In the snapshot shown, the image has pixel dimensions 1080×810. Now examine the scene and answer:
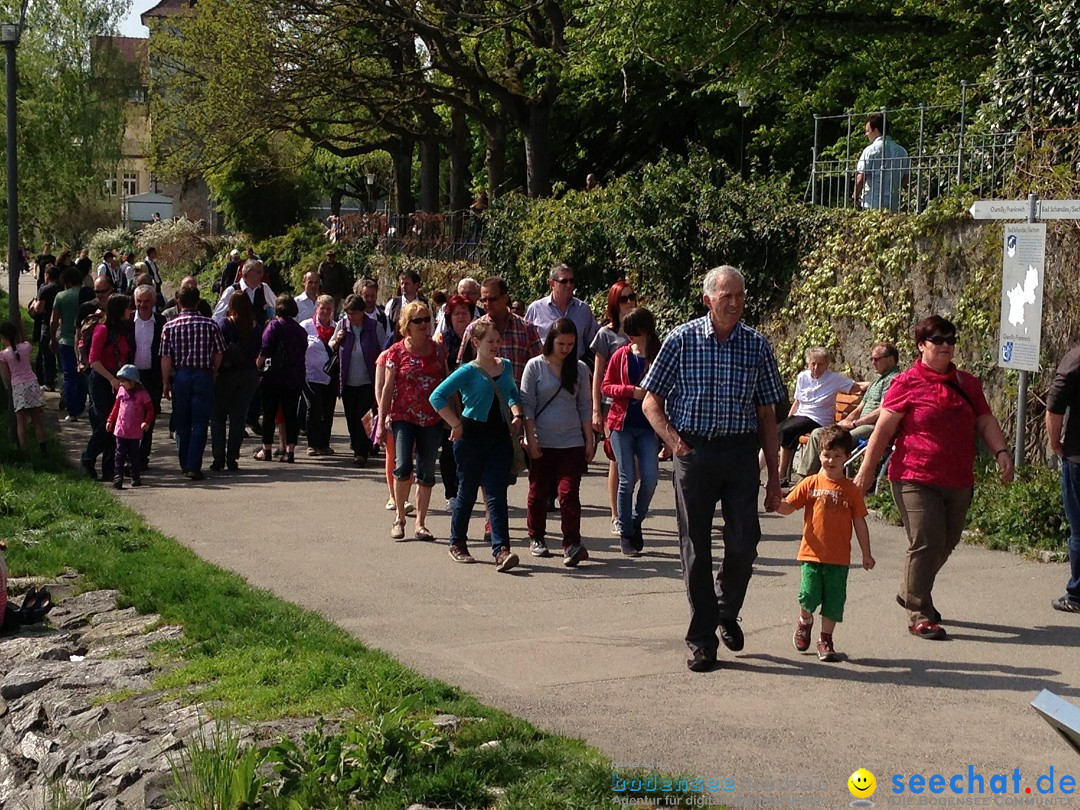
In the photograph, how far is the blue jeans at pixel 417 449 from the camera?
11422 millimetres

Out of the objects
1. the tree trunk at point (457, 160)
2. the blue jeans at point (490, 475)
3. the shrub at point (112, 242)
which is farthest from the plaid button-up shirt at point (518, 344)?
the shrub at point (112, 242)

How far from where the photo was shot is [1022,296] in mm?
11445

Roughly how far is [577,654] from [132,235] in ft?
176

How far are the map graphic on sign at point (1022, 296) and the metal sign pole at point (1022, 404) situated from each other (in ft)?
1.33

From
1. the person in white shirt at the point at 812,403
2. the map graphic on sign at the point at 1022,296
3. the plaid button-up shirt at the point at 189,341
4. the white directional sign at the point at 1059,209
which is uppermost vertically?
the white directional sign at the point at 1059,209

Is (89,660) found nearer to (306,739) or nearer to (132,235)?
(306,739)

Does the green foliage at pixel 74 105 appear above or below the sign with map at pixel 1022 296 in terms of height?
above

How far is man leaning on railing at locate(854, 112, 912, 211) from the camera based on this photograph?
15430 millimetres

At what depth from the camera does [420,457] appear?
1151cm

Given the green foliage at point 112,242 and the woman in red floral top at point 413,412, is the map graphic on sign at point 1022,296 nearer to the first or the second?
the woman in red floral top at point 413,412

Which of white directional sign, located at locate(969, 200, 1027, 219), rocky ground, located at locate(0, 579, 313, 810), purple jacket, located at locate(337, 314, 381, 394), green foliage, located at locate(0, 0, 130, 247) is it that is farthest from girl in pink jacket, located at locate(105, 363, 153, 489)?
green foliage, located at locate(0, 0, 130, 247)

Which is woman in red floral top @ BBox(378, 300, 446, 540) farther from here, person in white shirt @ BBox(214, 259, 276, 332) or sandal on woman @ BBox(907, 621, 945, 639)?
person in white shirt @ BBox(214, 259, 276, 332)

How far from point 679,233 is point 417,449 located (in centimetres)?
657

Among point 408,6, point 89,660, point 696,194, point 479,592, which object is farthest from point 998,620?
point 408,6
